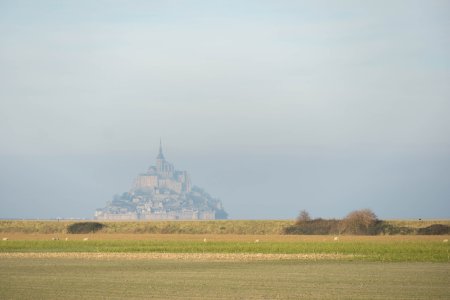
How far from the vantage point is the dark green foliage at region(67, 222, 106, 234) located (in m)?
112

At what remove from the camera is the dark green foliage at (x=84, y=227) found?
112125 millimetres

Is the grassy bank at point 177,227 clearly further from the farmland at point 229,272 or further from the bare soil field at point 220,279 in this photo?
the bare soil field at point 220,279

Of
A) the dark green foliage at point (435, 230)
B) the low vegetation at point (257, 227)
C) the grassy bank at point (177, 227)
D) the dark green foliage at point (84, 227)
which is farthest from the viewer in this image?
the dark green foliage at point (84, 227)

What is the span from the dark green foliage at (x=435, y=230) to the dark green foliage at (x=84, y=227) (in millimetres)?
41930

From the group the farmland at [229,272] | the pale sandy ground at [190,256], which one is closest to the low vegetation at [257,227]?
the farmland at [229,272]

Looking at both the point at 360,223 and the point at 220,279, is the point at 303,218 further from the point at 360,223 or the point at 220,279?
the point at 220,279

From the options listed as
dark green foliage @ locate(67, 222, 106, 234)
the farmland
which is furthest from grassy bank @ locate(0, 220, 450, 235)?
the farmland

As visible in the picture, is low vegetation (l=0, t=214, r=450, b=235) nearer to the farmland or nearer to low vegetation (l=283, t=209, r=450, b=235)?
low vegetation (l=283, t=209, r=450, b=235)

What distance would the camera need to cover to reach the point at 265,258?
181 ft

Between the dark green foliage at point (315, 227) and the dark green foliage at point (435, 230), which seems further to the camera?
the dark green foliage at point (315, 227)

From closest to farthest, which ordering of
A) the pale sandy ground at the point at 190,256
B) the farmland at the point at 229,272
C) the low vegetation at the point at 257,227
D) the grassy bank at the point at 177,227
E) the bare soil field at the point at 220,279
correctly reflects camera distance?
the bare soil field at the point at 220,279, the farmland at the point at 229,272, the pale sandy ground at the point at 190,256, the low vegetation at the point at 257,227, the grassy bank at the point at 177,227

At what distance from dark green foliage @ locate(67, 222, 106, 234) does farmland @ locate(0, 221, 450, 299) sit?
41063mm

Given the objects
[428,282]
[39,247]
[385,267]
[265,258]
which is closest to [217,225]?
[39,247]

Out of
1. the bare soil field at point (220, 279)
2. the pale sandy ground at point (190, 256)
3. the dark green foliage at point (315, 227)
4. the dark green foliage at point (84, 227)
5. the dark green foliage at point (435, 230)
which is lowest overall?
the bare soil field at point (220, 279)
